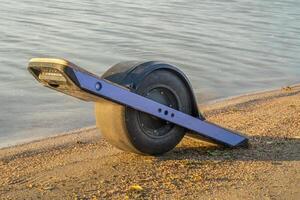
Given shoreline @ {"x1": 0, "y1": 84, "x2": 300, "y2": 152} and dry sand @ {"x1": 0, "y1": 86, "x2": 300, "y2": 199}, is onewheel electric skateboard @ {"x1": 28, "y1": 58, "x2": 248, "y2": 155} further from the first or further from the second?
shoreline @ {"x1": 0, "y1": 84, "x2": 300, "y2": 152}

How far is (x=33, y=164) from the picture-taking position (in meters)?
5.34

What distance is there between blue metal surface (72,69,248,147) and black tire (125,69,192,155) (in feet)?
0.31

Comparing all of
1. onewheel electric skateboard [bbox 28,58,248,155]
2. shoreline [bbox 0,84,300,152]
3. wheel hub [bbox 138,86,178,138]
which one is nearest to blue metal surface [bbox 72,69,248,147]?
onewheel electric skateboard [bbox 28,58,248,155]

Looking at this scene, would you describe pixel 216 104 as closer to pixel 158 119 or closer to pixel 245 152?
pixel 245 152

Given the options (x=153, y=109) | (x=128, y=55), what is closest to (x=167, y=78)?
(x=153, y=109)

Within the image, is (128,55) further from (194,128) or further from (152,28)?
(194,128)

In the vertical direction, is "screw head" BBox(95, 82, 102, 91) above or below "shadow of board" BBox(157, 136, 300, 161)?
above

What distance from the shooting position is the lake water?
26.5ft

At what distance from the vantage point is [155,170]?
4965 millimetres

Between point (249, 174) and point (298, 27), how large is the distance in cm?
1532

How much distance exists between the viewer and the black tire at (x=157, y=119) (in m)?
4.92

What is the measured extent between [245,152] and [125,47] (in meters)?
7.65

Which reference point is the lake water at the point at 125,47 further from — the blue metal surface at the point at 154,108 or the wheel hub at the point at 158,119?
the blue metal surface at the point at 154,108

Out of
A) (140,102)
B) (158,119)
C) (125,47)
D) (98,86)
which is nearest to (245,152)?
(158,119)
